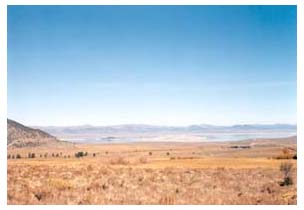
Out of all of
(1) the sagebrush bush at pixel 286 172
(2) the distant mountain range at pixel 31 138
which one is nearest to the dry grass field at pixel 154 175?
(1) the sagebrush bush at pixel 286 172

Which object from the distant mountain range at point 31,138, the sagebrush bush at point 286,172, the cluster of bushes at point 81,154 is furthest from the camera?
the cluster of bushes at point 81,154

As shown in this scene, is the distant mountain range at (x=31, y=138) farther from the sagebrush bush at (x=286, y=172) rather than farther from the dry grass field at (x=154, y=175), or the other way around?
the sagebrush bush at (x=286, y=172)

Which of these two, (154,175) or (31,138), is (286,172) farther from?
(31,138)

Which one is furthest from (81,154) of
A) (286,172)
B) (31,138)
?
(286,172)

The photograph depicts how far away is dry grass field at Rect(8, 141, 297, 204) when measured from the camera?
15.0 ft

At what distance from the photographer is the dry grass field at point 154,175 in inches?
181

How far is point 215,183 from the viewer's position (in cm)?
513

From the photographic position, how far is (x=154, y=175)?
555cm

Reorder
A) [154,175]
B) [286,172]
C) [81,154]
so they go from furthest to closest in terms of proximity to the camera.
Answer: [81,154]
[154,175]
[286,172]

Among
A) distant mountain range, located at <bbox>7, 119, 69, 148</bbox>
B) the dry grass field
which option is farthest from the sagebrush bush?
distant mountain range, located at <bbox>7, 119, 69, 148</bbox>

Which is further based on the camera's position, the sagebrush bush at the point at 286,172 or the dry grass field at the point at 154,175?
the sagebrush bush at the point at 286,172

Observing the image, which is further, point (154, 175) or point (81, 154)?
point (81, 154)
